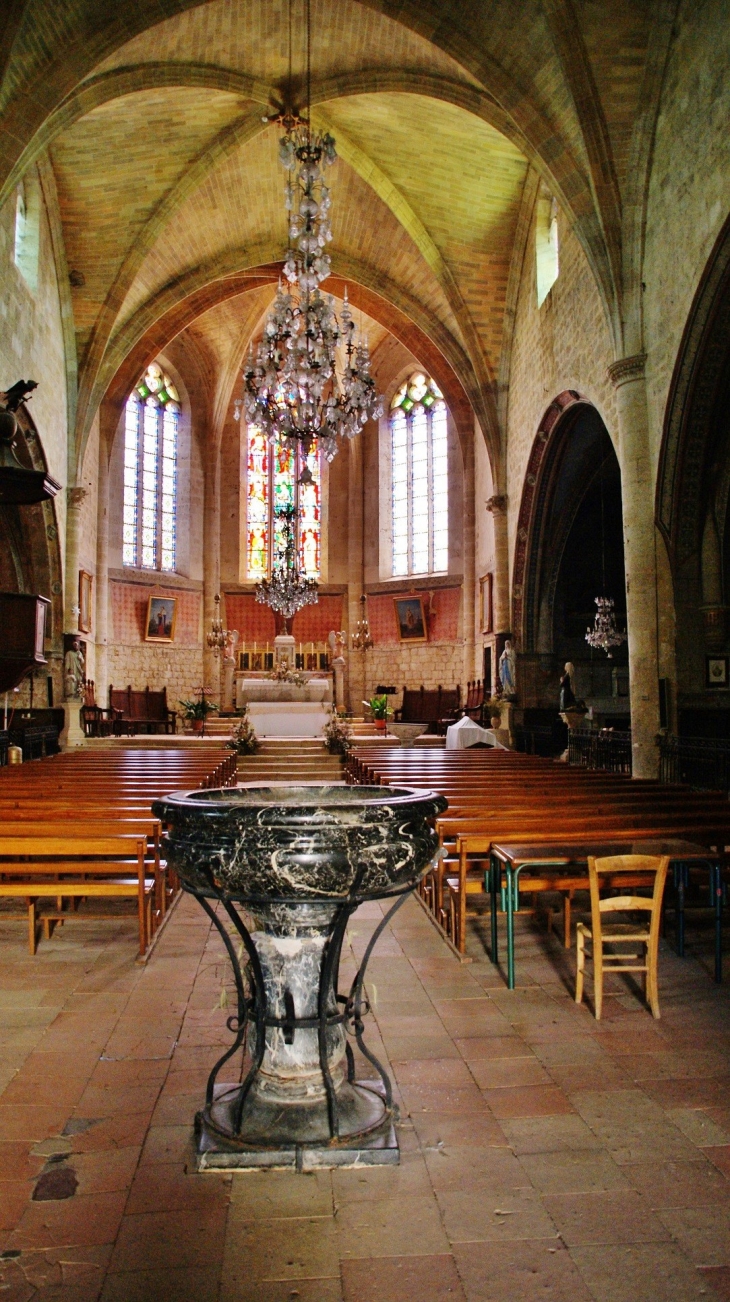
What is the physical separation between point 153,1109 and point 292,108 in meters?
16.3

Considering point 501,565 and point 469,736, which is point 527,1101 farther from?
point 501,565

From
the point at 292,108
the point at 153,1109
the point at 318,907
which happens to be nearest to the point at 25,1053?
the point at 153,1109

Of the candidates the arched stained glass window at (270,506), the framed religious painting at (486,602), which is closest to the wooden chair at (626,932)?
the framed religious painting at (486,602)

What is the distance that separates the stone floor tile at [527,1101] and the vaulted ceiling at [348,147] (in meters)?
10.6

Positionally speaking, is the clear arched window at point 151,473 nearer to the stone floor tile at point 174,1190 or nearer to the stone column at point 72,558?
the stone column at point 72,558

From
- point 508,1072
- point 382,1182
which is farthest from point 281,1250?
point 508,1072

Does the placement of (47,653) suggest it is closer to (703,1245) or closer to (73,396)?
(73,396)

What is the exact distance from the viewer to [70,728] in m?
17.7

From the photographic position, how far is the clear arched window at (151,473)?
24391mm

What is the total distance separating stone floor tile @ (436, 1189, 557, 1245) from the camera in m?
2.49

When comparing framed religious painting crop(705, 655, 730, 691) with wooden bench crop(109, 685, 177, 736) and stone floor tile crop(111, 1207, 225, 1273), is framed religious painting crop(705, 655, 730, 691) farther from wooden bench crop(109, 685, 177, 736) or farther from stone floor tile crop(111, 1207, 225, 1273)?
wooden bench crop(109, 685, 177, 736)

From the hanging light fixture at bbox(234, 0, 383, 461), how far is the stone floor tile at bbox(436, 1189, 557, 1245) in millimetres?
9478

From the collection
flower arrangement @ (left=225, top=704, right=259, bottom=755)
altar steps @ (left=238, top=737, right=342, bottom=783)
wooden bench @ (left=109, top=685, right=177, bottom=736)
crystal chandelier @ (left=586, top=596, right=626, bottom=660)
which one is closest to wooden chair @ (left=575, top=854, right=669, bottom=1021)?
altar steps @ (left=238, top=737, right=342, bottom=783)

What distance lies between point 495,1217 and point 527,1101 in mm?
818
